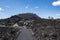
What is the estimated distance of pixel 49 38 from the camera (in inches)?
1321

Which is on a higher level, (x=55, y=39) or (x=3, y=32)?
(x=3, y=32)

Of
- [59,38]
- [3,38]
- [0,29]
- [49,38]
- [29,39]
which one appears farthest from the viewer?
[29,39]

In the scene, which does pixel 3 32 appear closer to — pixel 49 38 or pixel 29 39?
pixel 49 38

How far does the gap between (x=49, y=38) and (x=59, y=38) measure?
9.90 ft

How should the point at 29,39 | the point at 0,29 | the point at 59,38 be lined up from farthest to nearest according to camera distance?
the point at 29,39
the point at 59,38
the point at 0,29

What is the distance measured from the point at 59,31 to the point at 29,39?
12.8 meters

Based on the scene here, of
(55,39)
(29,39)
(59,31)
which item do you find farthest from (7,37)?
(29,39)

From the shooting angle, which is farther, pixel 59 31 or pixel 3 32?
pixel 59 31

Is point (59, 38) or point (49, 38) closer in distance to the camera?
point (59, 38)

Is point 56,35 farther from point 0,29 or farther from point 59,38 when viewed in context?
point 0,29

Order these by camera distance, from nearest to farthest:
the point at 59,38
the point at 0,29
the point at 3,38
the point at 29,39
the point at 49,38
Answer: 1. the point at 3,38
2. the point at 0,29
3. the point at 59,38
4. the point at 49,38
5. the point at 29,39

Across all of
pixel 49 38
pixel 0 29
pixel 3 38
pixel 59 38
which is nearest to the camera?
pixel 3 38

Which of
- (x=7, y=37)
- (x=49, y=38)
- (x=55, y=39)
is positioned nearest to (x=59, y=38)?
(x=55, y=39)

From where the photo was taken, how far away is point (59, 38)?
102ft
